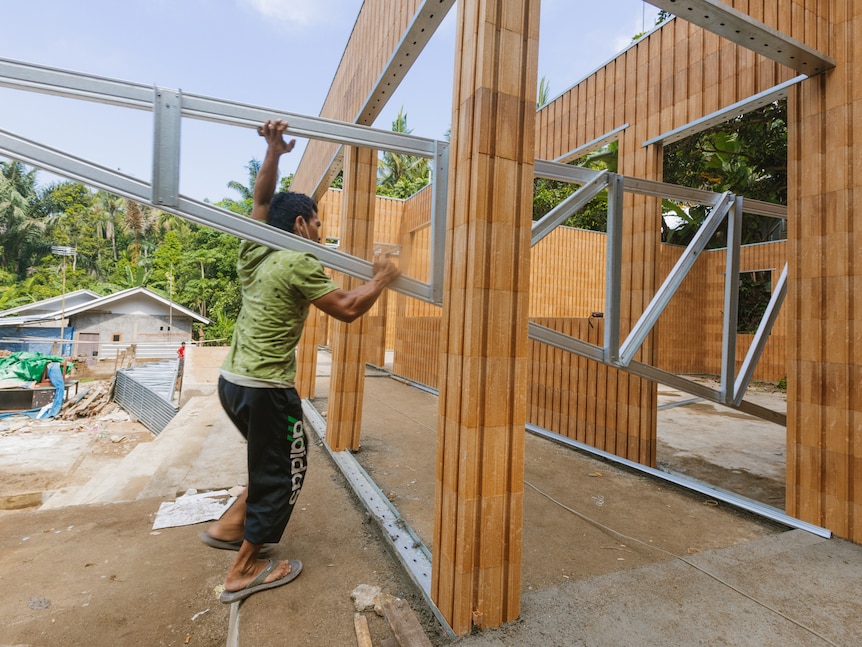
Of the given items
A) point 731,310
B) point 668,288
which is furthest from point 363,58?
point 731,310

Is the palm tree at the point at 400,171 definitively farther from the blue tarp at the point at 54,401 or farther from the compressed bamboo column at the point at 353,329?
the compressed bamboo column at the point at 353,329

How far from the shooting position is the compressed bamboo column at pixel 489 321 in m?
1.70

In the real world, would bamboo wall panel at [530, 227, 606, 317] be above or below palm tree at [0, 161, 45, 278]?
below

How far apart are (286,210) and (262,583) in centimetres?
182

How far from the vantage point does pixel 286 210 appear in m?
2.24

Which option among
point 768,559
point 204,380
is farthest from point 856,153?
point 204,380

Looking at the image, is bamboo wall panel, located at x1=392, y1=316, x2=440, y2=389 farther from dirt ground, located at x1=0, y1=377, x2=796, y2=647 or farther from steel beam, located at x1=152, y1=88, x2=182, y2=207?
steel beam, located at x1=152, y1=88, x2=182, y2=207

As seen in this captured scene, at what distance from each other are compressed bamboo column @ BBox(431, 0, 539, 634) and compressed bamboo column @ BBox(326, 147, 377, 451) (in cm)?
258

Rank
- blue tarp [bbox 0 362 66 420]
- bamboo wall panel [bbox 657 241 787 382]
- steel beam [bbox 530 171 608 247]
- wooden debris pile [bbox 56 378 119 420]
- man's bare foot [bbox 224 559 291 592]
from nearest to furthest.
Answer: man's bare foot [bbox 224 559 291 592] → steel beam [bbox 530 171 608 247] → blue tarp [bbox 0 362 66 420] → wooden debris pile [bbox 56 378 119 420] → bamboo wall panel [bbox 657 241 787 382]

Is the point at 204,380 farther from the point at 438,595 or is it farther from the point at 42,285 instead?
the point at 42,285

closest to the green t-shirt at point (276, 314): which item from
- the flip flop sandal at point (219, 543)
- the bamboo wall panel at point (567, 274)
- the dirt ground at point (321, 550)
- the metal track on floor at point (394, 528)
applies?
the flip flop sandal at point (219, 543)

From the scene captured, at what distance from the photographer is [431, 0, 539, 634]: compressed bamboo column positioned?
170 centimetres

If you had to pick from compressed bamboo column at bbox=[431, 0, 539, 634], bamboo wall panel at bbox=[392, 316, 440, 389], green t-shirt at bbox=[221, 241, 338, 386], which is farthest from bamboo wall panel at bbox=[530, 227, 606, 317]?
green t-shirt at bbox=[221, 241, 338, 386]

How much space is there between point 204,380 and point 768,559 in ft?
34.3
